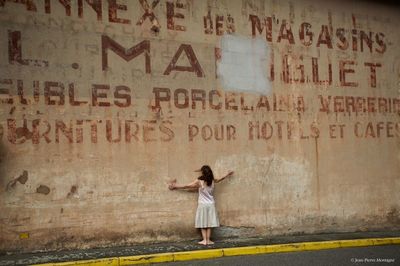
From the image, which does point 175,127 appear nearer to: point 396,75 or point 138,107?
point 138,107

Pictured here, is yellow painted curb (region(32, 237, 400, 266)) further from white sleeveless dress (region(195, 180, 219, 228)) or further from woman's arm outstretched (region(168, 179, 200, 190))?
woman's arm outstretched (region(168, 179, 200, 190))

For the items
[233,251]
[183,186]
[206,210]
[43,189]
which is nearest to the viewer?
[43,189]

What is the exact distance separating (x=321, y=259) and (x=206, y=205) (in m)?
2.40

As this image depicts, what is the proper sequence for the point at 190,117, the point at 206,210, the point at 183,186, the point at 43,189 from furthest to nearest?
1. the point at 190,117
2. the point at 183,186
3. the point at 206,210
4. the point at 43,189

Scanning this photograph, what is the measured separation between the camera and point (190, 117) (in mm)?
10547

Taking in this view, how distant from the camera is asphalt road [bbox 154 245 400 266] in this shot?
28.3ft

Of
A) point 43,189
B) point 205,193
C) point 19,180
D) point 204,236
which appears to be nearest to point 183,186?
point 205,193

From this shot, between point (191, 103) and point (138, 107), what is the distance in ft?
3.69

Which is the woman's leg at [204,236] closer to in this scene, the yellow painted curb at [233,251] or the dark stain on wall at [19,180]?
the yellow painted curb at [233,251]

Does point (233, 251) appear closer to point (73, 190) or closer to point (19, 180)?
point (73, 190)

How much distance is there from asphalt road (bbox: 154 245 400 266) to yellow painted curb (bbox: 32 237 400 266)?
0.55 ft

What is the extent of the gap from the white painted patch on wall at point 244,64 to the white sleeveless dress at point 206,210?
220 centimetres

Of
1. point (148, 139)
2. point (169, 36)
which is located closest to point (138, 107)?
point (148, 139)

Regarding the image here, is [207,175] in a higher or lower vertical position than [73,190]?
higher
